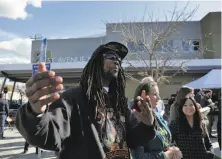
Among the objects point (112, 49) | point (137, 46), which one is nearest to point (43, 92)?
point (112, 49)

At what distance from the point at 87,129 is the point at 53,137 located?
0.29 metres

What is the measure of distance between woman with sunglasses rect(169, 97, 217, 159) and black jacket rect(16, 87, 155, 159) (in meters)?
1.48

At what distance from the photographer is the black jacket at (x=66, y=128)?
1183 mm

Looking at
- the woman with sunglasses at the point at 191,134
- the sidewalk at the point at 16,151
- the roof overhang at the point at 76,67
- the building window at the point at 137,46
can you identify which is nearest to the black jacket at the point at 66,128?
the woman with sunglasses at the point at 191,134

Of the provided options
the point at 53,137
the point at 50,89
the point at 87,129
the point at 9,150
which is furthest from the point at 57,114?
the point at 9,150

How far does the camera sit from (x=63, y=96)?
1.54m

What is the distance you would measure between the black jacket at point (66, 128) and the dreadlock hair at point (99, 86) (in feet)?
0.22

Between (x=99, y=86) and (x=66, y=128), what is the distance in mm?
468

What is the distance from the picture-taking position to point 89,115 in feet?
5.29

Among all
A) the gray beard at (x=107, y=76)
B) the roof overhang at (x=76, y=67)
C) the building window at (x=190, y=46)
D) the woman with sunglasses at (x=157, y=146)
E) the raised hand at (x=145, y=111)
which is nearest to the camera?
the raised hand at (x=145, y=111)

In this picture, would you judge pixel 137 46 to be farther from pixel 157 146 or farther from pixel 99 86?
pixel 99 86

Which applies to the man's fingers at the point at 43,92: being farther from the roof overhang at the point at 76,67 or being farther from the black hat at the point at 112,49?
the roof overhang at the point at 76,67

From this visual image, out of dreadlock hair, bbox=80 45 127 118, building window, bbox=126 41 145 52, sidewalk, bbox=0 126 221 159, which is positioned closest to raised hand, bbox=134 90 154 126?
dreadlock hair, bbox=80 45 127 118

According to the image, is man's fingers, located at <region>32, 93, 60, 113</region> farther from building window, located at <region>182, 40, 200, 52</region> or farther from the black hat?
building window, located at <region>182, 40, 200, 52</region>
